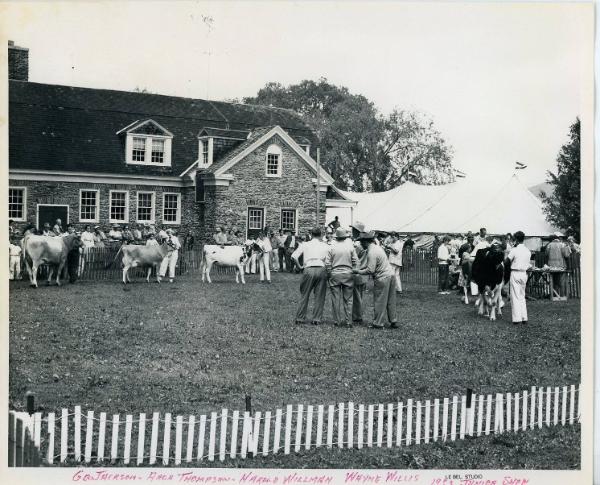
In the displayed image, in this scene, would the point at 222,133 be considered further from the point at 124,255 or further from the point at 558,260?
the point at 558,260

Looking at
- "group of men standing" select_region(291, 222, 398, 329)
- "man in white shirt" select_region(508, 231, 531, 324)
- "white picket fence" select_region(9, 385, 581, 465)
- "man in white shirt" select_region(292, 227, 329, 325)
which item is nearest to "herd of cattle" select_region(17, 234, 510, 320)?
"man in white shirt" select_region(508, 231, 531, 324)

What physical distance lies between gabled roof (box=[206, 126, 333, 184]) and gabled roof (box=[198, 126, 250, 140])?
2.00ft

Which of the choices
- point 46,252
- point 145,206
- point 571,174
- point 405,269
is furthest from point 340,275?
point 145,206

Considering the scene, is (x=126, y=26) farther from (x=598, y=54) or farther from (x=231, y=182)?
(x=231, y=182)

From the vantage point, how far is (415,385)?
8.86 metres

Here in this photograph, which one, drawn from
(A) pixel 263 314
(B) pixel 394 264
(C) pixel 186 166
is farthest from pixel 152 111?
(A) pixel 263 314

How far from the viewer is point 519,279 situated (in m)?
13.6

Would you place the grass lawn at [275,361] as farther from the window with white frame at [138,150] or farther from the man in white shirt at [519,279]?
the window with white frame at [138,150]

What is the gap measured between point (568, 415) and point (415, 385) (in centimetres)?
193

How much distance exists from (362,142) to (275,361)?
21090 mm

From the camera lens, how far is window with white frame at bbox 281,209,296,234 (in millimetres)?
25141
